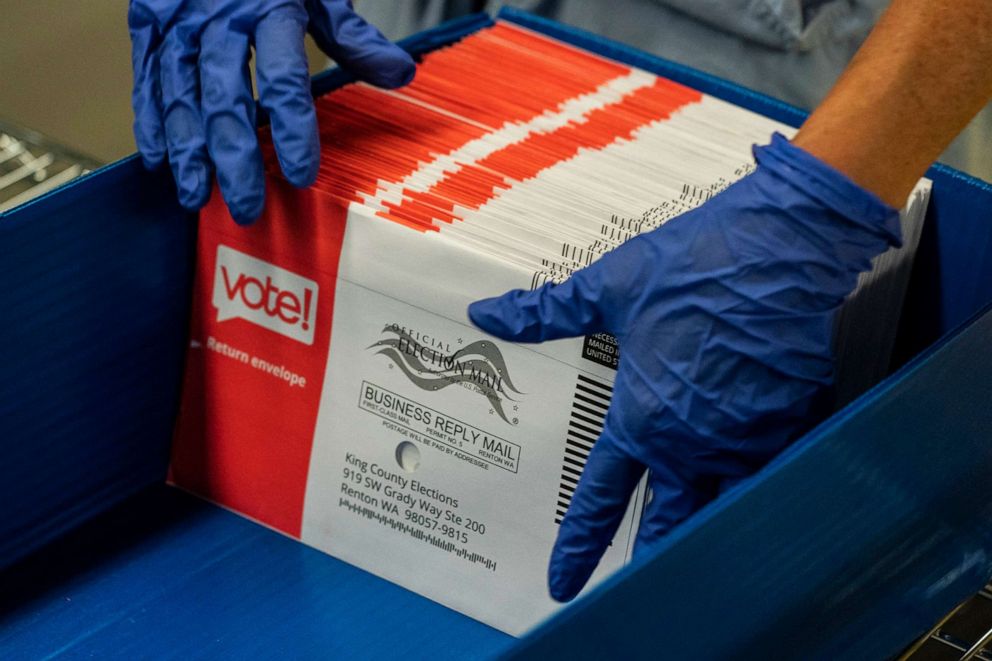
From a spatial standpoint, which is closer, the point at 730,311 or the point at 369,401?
the point at 730,311

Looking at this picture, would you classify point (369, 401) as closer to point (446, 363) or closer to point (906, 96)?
point (446, 363)

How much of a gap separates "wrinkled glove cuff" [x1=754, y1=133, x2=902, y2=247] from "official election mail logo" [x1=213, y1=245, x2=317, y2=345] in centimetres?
44

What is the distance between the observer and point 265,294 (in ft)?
3.71

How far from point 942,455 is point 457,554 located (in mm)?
434

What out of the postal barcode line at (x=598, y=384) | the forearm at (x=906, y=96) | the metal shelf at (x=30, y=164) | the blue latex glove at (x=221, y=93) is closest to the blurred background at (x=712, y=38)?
the metal shelf at (x=30, y=164)

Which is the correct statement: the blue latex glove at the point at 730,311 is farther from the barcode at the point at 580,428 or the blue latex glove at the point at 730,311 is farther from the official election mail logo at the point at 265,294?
the official election mail logo at the point at 265,294

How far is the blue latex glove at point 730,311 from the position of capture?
88cm

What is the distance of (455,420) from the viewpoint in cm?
107

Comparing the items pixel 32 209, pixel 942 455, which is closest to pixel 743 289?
pixel 942 455

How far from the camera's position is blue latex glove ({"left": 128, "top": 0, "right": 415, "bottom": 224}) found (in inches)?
41.2

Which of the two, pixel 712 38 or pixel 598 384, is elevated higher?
pixel 712 38

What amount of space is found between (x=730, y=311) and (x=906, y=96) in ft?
0.71

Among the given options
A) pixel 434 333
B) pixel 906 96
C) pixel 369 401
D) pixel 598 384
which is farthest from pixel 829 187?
pixel 369 401

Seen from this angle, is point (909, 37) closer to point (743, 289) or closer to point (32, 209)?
point (743, 289)
